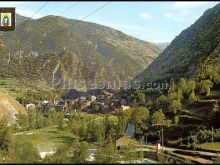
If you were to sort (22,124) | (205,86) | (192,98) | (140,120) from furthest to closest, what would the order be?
1. (22,124)
2. (140,120)
3. (205,86)
4. (192,98)

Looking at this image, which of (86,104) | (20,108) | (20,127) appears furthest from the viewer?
(86,104)

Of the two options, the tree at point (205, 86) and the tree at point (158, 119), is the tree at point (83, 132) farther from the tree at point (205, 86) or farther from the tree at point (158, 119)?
the tree at point (205, 86)

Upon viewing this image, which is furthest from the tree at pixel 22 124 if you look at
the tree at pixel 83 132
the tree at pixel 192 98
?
the tree at pixel 192 98

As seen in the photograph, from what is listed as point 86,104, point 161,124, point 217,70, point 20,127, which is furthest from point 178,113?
point 86,104

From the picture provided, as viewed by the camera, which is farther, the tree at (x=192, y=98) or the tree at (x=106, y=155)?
the tree at (x=192, y=98)

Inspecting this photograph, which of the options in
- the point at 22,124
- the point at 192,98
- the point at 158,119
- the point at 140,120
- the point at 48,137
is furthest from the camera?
the point at 22,124

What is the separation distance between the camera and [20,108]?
477 feet

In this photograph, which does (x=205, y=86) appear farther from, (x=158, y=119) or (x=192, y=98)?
(x=158, y=119)

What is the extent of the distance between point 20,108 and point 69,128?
4946cm

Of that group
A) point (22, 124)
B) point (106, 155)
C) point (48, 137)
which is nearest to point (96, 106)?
point (22, 124)

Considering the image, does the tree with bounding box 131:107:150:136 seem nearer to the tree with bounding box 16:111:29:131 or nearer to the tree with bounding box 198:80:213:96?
the tree with bounding box 198:80:213:96

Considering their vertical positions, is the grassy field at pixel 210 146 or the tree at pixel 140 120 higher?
the tree at pixel 140 120

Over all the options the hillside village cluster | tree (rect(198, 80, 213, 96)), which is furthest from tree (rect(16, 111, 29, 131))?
tree (rect(198, 80, 213, 96))

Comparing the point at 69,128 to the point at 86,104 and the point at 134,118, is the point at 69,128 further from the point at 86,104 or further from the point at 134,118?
the point at 86,104
